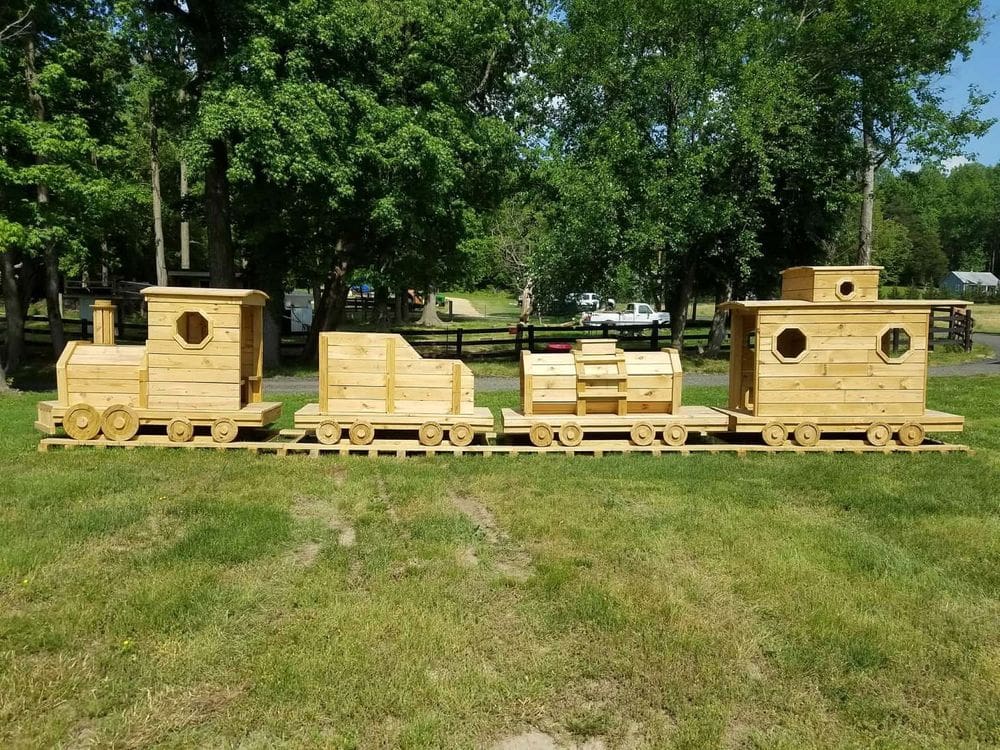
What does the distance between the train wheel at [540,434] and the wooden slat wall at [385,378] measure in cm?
95

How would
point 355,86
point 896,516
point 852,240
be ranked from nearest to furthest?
1. point 896,516
2. point 355,86
3. point 852,240

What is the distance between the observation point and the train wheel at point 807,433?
10.0 m

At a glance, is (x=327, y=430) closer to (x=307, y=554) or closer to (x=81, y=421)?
(x=81, y=421)

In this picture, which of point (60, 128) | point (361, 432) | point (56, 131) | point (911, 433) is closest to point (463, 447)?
point (361, 432)

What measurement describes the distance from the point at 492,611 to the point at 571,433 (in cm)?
517

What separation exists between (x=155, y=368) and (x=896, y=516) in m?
8.95

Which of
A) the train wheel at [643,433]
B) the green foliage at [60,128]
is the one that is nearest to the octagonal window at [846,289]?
the train wheel at [643,433]

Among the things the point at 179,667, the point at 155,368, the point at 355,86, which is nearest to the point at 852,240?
the point at 355,86

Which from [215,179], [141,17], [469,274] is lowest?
[469,274]

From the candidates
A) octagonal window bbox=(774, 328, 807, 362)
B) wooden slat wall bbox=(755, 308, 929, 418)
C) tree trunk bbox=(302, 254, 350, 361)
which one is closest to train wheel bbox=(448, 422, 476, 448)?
wooden slat wall bbox=(755, 308, 929, 418)

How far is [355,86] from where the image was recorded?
18281mm

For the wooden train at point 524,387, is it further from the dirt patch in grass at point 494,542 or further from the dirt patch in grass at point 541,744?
the dirt patch in grass at point 541,744

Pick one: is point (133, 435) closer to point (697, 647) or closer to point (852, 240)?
point (697, 647)

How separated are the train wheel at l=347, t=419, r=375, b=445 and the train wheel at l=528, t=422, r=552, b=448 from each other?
2.17m
